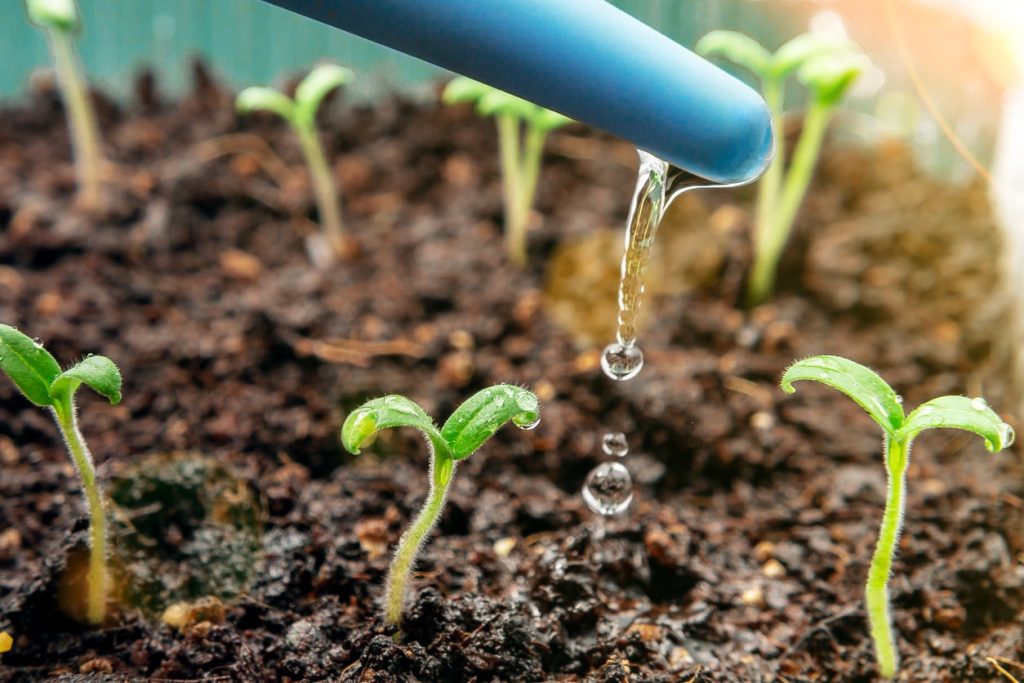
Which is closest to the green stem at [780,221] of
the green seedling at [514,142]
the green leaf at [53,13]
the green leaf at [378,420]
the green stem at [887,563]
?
the green seedling at [514,142]

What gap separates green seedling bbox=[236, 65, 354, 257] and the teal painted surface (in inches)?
14.9

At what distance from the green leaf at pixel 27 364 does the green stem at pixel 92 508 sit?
0.03 meters

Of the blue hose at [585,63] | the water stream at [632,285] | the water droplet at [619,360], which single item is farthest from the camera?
the water droplet at [619,360]

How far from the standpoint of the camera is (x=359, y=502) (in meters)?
1.12

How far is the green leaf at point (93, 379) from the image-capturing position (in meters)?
0.77

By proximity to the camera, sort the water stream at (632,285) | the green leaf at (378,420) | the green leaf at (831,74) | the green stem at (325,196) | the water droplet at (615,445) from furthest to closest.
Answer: the green stem at (325,196) → the green leaf at (831,74) → the water droplet at (615,445) → the water stream at (632,285) → the green leaf at (378,420)

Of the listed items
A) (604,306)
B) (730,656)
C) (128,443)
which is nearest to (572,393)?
(604,306)

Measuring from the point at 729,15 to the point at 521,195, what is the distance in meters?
0.60

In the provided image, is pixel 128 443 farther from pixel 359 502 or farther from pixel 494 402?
A: pixel 494 402

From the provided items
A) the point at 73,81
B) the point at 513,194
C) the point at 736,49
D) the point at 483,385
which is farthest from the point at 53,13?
the point at 736,49

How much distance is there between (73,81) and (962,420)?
169 centimetres

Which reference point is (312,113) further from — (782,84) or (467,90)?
(782,84)

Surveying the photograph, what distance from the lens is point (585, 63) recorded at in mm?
601

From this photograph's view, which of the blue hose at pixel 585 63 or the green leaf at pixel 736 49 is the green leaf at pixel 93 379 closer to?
the blue hose at pixel 585 63
